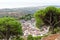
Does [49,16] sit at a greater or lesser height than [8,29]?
greater

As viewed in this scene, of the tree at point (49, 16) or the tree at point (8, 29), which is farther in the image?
the tree at point (49, 16)

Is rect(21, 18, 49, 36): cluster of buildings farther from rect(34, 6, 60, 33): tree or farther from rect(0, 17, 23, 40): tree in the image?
rect(0, 17, 23, 40): tree

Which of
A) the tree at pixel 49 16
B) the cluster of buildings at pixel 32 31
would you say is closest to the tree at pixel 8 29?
the tree at pixel 49 16

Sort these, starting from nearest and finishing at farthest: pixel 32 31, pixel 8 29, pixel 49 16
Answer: pixel 8 29 → pixel 49 16 → pixel 32 31

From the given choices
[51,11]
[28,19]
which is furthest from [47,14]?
[28,19]

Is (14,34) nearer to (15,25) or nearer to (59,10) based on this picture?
(15,25)

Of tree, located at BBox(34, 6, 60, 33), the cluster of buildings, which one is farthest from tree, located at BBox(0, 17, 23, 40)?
the cluster of buildings

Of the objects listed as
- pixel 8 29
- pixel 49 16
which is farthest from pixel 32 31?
pixel 8 29

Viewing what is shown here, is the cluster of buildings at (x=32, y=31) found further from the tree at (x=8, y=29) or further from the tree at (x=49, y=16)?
the tree at (x=8, y=29)

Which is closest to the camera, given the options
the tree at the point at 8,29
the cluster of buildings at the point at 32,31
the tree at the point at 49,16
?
the tree at the point at 8,29

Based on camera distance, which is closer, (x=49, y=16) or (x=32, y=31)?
(x=49, y=16)

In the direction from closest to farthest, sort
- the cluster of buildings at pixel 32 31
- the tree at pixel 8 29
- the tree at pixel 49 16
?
1. the tree at pixel 8 29
2. the tree at pixel 49 16
3. the cluster of buildings at pixel 32 31

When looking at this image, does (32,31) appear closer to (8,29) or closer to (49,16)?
(49,16)
